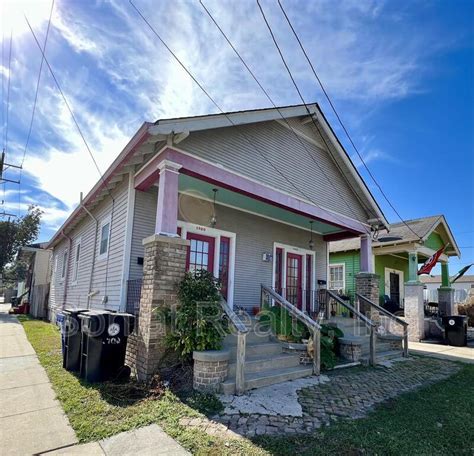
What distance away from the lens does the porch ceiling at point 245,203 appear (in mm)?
7812

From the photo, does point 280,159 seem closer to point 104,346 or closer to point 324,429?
point 104,346

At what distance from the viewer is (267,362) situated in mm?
5848

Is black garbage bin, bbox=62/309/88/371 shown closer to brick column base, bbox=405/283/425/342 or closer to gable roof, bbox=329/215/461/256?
gable roof, bbox=329/215/461/256

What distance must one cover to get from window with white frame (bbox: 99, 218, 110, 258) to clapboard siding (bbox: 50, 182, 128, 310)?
7.5 inches

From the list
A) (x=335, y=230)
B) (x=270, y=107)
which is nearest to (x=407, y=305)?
(x=335, y=230)

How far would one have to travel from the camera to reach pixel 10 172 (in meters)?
19.7

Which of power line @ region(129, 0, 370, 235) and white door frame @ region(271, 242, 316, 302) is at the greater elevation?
→ power line @ region(129, 0, 370, 235)

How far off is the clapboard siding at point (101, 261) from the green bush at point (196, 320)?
92.3 inches

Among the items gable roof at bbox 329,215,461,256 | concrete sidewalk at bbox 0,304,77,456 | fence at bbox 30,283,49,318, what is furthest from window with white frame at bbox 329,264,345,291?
fence at bbox 30,283,49,318

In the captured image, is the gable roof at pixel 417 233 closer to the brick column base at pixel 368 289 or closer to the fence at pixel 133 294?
the brick column base at pixel 368 289

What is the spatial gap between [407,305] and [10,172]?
2234cm

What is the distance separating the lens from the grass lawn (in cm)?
343

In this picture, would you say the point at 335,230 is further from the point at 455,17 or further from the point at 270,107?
the point at 455,17

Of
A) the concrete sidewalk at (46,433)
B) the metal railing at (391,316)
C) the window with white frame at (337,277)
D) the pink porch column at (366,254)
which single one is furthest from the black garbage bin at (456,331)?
the concrete sidewalk at (46,433)
